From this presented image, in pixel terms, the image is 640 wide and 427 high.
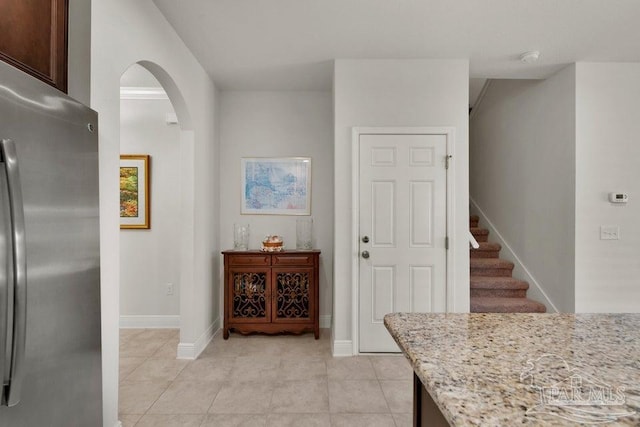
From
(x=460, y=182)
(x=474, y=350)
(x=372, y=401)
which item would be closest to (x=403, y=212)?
(x=460, y=182)

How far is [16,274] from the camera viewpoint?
983mm

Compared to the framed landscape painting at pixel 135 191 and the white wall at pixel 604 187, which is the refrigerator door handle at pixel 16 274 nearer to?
the framed landscape painting at pixel 135 191

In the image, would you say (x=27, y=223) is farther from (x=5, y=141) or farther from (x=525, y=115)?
(x=525, y=115)

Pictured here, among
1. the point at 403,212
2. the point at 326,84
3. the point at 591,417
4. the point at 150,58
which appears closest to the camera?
the point at 591,417

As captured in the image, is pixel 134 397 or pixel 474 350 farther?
pixel 134 397


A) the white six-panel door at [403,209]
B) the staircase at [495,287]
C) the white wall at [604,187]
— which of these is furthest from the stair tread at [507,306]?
the white six-panel door at [403,209]

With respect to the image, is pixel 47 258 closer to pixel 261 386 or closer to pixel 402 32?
pixel 261 386

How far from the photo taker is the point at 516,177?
401cm

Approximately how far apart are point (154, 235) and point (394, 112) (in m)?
2.98

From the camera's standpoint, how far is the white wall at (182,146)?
1.79 meters

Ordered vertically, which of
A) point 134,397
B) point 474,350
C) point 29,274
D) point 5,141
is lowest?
point 134,397

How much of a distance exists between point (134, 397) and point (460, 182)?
3.21 meters

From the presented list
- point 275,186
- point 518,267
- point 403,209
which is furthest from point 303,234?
point 518,267

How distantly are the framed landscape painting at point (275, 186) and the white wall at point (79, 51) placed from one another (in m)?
2.30
